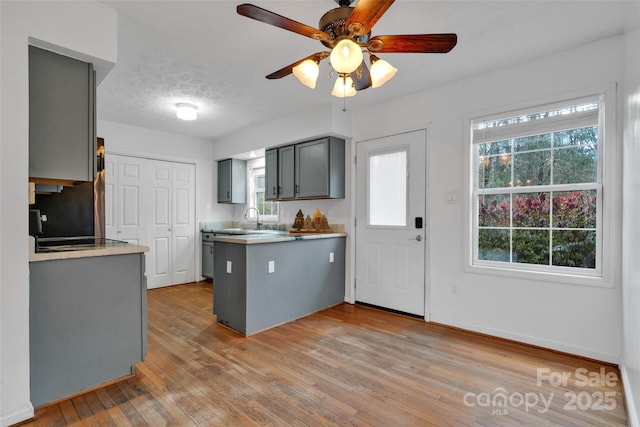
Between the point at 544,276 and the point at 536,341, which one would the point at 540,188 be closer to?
the point at 544,276

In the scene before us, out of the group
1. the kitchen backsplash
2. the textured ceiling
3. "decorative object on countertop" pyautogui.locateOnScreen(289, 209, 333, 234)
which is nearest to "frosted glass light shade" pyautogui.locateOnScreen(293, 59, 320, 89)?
the textured ceiling

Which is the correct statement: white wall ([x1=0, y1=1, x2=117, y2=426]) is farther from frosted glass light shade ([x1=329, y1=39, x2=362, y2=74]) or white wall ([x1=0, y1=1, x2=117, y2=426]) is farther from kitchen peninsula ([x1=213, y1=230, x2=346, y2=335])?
frosted glass light shade ([x1=329, y1=39, x2=362, y2=74])

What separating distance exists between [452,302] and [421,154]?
5.19 ft

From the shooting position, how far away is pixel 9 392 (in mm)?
1664

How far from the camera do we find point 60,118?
190 centimetres

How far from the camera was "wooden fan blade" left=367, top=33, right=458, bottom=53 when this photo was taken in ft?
5.38

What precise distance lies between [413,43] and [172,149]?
4476 mm

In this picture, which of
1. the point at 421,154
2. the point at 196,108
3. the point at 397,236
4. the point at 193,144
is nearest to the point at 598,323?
the point at 397,236

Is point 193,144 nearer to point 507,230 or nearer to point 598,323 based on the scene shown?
point 507,230

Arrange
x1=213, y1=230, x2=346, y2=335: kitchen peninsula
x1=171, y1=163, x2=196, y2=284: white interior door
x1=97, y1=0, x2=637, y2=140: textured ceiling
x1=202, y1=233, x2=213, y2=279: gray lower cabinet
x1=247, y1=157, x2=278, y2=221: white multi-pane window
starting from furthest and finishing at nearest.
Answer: x1=247, y1=157, x2=278, y2=221: white multi-pane window < x1=202, y1=233, x2=213, y2=279: gray lower cabinet < x1=171, y1=163, x2=196, y2=284: white interior door < x1=213, y1=230, x2=346, y2=335: kitchen peninsula < x1=97, y1=0, x2=637, y2=140: textured ceiling

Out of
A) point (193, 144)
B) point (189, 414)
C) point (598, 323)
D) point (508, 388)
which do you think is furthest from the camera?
point (193, 144)

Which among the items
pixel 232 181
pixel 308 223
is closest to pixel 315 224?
pixel 308 223

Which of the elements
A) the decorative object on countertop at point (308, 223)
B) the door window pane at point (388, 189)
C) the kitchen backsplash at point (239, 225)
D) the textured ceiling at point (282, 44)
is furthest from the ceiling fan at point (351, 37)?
the kitchen backsplash at point (239, 225)

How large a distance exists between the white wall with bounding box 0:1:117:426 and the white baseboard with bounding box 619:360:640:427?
3.16m
